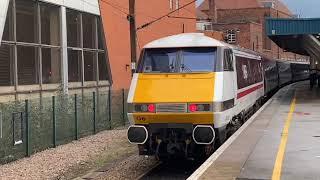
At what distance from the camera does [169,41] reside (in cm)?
1390

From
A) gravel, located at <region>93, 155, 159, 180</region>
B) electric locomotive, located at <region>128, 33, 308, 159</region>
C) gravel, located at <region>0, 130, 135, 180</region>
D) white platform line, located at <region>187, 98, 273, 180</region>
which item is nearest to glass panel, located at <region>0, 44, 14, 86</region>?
gravel, located at <region>0, 130, 135, 180</region>

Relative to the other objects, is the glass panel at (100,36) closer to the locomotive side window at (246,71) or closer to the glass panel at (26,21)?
the glass panel at (26,21)

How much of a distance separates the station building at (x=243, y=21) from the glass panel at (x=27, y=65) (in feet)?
176

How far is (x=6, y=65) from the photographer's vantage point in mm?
20016

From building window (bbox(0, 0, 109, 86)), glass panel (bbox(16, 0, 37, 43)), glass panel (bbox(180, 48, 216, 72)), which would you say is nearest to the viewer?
glass panel (bbox(180, 48, 216, 72))

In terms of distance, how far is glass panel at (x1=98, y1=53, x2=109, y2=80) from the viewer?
29.4m

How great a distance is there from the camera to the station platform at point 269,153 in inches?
384

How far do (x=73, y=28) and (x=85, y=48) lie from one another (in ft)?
5.37

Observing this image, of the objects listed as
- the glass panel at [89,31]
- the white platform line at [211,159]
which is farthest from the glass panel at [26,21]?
the white platform line at [211,159]

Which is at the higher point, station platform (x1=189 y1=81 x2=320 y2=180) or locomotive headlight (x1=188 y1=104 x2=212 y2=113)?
locomotive headlight (x1=188 y1=104 x2=212 y2=113)

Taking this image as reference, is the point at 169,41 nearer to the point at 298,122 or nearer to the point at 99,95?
the point at 298,122

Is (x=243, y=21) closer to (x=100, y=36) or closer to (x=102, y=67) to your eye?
(x=102, y=67)

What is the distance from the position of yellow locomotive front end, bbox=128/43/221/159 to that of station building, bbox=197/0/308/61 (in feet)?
203

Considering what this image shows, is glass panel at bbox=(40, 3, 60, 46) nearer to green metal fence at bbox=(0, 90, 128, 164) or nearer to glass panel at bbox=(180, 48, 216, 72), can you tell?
green metal fence at bbox=(0, 90, 128, 164)
